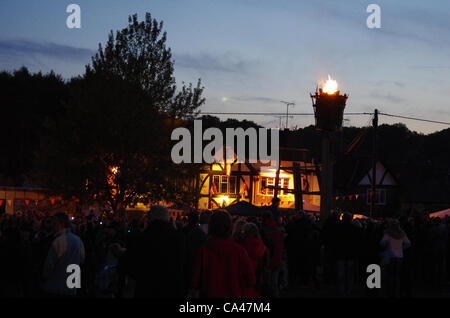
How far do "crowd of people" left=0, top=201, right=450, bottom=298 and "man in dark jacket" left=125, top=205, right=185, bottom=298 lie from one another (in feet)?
0.03

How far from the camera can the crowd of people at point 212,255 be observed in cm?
713

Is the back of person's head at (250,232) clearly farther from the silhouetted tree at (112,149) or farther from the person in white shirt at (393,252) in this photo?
the silhouetted tree at (112,149)

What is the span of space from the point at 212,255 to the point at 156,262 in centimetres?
60

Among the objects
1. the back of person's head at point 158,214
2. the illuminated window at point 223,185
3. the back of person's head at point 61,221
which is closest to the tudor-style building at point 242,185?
the illuminated window at point 223,185

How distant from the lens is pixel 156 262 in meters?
7.12

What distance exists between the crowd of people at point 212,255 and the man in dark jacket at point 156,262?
0.03 feet

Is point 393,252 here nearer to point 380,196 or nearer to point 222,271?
point 222,271

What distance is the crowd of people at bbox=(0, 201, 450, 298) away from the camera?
7.13 meters

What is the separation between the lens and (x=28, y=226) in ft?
57.8
